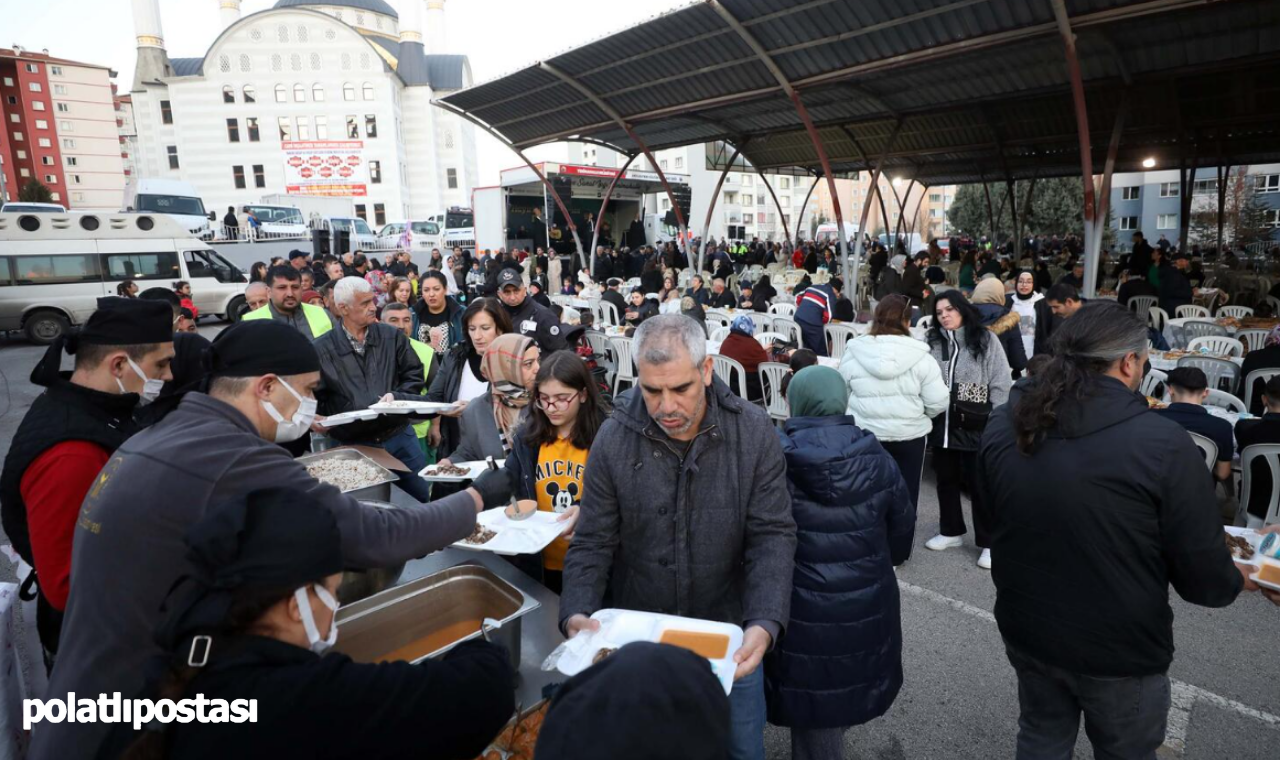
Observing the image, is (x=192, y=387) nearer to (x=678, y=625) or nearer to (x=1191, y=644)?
(x=678, y=625)

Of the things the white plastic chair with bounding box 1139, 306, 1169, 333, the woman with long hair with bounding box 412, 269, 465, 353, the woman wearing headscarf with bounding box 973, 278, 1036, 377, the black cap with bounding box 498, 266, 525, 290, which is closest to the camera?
the woman wearing headscarf with bounding box 973, 278, 1036, 377

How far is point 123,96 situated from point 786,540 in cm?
9683

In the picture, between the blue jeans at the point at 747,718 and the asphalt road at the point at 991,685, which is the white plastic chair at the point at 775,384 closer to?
the asphalt road at the point at 991,685

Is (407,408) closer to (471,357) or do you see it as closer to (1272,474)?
(471,357)

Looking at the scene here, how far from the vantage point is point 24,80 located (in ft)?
199

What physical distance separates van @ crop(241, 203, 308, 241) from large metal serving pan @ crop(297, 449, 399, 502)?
80.9ft

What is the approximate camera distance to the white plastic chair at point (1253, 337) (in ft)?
26.2

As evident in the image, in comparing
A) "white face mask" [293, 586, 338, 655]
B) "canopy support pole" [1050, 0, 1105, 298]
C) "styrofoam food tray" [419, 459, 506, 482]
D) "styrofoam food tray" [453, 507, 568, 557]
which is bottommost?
"styrofoam food tray" [419, 459, 506, 482]

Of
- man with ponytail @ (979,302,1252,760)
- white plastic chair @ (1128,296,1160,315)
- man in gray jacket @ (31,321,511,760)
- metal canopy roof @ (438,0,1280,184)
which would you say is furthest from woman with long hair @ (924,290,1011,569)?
white plastic chair @ (1128,296,1160,315)

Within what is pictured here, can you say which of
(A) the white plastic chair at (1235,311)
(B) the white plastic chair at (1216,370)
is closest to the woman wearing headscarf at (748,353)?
(B) the white plastic chair at (1216,370)

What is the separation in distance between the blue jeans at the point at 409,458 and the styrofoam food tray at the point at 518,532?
1.65 metres

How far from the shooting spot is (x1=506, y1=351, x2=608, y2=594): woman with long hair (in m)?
2.63

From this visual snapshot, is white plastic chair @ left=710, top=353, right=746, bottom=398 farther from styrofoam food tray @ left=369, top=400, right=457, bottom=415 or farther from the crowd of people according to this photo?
the crowd of people

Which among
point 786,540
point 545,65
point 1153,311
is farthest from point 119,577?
point 545,65
